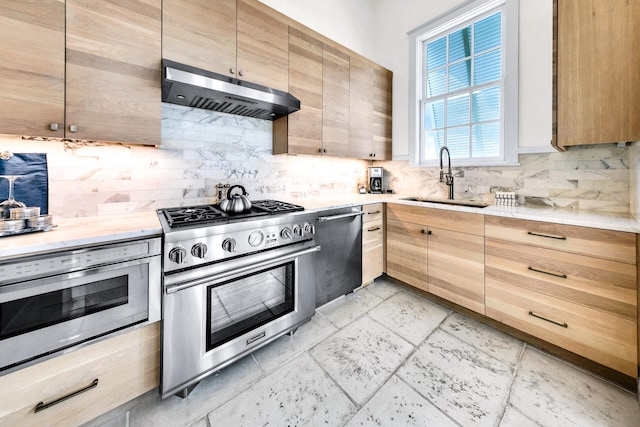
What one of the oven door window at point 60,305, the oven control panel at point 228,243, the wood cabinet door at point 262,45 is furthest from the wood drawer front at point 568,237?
the oven door window at point 60,305

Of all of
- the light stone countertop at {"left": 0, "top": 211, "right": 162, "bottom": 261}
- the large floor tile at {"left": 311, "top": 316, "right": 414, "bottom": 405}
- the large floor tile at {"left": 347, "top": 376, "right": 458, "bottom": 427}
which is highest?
the light stone countertop at {"left": 0, "top": 211, "right": 162, "bottom": 261}

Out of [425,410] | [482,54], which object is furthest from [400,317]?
[482,54]

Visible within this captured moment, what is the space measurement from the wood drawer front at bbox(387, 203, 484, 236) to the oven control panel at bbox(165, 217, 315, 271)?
45.5 inches

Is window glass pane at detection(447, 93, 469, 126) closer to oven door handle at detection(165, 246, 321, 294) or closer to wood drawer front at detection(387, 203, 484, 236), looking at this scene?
wood drawer front at detection(387, 203, 484, 236)

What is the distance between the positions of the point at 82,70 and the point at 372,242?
246 cm

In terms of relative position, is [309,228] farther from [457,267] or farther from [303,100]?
[457,267]

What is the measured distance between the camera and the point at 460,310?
219 cm

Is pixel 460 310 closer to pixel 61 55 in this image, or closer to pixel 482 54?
pixel 482 54

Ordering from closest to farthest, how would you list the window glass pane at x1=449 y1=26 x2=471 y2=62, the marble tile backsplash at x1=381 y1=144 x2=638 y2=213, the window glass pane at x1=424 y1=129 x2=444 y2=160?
the marble tile backsplash at x1=381 y1=144 x2=638 y2=213, the window glass pane at x1=449 y1=26 x2=471 y2=62, the window glass pane at x1=424 y1=129 x2=444 y2=160

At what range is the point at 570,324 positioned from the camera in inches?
61.7

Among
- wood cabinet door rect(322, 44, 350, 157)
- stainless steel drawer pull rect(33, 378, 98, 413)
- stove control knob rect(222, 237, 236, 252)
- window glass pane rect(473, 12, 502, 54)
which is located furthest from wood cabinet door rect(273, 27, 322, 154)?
stainless steel drawer pull rect(33, 378, 98, 413)

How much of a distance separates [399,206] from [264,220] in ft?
4.96

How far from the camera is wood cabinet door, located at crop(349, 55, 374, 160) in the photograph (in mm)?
2742

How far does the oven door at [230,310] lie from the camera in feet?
4.24
